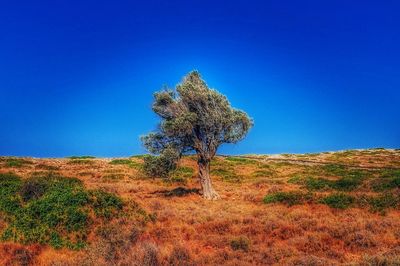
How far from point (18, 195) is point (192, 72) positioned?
15085 millimetres

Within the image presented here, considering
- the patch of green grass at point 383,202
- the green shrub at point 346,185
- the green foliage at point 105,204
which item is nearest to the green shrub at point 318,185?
the green shrub at point 346,185

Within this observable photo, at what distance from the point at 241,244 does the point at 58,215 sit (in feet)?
24.8

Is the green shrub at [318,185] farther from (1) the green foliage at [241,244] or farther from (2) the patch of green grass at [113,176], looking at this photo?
(2) the patch of green grass at [113,176]

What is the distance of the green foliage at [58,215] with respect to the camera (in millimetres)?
14055

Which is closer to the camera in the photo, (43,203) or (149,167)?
(43,203)

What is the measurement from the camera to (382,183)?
96.4 feet

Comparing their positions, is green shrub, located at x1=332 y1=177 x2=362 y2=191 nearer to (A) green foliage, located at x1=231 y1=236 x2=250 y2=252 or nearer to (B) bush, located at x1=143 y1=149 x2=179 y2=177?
(B) bush, located at x1=143 y1=149 x2=179 y2=177

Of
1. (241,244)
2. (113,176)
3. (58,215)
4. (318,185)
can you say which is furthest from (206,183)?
(113,176)

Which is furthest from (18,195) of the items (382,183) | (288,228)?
(382,183)

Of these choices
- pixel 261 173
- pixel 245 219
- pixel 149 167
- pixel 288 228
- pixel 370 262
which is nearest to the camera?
pixel 370 262

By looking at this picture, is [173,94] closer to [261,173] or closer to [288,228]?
[288,228]

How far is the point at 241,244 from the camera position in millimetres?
13555

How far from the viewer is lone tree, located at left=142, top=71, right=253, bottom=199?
27172mm

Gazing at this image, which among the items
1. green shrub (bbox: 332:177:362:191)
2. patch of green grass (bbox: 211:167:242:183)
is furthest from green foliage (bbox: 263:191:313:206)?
patch of green grass (bbox: 211:167:242:183)
